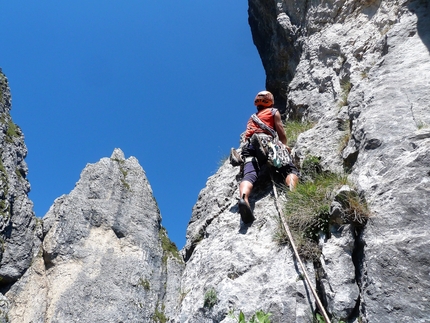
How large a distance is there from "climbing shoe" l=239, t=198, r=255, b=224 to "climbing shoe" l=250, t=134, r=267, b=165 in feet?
4.45

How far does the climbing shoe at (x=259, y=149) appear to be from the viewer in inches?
310

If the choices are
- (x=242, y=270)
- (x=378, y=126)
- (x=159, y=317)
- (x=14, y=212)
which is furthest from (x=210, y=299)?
(x=14, y=212)

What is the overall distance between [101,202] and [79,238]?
2.43 m

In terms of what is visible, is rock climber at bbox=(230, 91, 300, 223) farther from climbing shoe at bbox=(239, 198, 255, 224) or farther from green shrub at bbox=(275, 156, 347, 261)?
green shrub at bbox=(275, 156, 347, 261)

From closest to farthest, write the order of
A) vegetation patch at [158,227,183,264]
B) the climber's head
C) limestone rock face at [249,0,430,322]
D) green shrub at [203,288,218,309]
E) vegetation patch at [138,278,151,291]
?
limestone rock face at [249,0,430,322] < green shrub at [203,288,218,309] < the climber's head < vegetation patch at [138,278,151,291] < vegetation patch at [158,227,183,264]

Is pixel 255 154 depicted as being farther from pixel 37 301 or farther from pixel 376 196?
pixel 37 301

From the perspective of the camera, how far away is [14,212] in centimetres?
1919

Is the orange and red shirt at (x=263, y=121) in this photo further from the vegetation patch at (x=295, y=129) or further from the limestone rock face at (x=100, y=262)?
the limestone rock face at (x=100, y=262)

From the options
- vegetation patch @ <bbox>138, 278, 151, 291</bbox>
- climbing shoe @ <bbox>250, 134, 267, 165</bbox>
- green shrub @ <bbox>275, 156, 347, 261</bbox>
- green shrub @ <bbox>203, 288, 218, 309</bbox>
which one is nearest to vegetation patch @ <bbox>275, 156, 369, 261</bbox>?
green shrub @ <bbox>275, 156, 347, 261</bbox>

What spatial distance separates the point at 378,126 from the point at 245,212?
8.52 feet

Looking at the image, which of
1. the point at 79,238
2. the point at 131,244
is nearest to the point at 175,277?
the point at 131,244

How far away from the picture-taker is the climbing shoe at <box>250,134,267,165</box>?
786 cm

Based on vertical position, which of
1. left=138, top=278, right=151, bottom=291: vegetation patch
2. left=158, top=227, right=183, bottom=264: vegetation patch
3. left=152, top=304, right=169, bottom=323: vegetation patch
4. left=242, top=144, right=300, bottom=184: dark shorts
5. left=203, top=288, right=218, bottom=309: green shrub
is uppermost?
left=158, top=227, right=183, bottom=264: vegetation patch

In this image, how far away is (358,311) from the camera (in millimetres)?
4668
